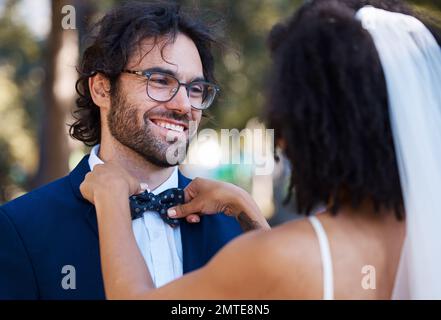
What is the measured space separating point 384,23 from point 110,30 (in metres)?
1.66

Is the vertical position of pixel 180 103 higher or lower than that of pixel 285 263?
higher

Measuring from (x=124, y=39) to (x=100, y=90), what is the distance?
283 mm

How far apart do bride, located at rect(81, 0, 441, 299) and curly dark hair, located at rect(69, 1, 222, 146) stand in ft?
3.91

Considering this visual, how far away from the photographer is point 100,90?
11.4 feet

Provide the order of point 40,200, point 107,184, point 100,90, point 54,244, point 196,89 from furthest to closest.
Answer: point 100,90
point 196,89
point 40,200
point 54,244
point 107,184

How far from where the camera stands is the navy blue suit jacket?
2.77 metres

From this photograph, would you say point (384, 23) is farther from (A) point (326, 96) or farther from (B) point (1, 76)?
(B) point (1, 76)

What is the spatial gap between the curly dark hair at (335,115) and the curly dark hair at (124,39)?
131cm

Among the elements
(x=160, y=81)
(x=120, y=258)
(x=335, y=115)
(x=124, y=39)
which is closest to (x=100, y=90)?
(x=124, y=39)

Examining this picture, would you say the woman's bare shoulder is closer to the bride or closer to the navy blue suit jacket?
the bride

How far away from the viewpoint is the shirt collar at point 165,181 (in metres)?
3.26

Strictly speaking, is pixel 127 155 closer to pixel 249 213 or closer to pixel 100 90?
pixel 100 90

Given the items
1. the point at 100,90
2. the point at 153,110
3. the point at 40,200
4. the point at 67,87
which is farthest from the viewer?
the point at 67,87

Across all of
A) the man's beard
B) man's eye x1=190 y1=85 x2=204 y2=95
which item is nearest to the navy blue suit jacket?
the man's beard
